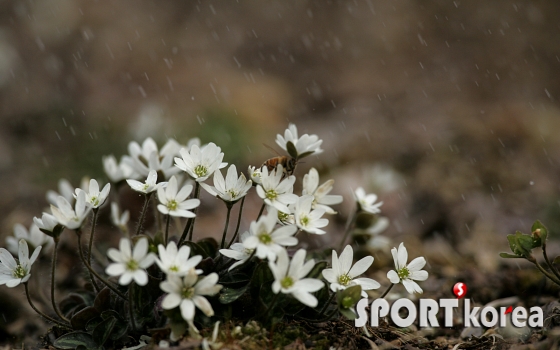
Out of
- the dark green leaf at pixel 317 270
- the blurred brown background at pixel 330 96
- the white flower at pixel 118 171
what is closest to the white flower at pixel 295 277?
the dark green leaf at pixel 317 270

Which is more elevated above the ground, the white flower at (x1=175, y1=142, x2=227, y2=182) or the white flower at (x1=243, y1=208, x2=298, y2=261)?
the white flower at (x1=175, y1=142, x2=227, y2=182)

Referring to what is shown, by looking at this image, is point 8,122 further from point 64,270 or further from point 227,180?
point 227,180

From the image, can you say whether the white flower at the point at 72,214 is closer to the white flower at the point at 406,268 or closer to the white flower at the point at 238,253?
the white flower at the point at 238,253

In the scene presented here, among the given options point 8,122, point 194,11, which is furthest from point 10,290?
point 194,11

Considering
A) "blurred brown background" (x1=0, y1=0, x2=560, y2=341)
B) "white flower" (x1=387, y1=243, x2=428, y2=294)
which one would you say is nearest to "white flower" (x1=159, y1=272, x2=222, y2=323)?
"white flower" (x1=387, y1=243, x2=428, y2=294)

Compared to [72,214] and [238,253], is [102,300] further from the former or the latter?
[238,253]

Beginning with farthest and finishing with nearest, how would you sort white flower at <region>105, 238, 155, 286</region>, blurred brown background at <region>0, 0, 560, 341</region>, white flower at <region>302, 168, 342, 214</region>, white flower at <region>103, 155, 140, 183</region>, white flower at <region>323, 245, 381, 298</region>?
1. blurred brown background at <region>0, 0, 560, 341</region>
2. white flower at <region>103, 155, 140, 183</region>
3. white flower at <region>302, 168, 342, 214</region>
4. white flower at <region>323, 245, 381, 298</region>
5. white flower at <region>105, 238, 155, 286</region>

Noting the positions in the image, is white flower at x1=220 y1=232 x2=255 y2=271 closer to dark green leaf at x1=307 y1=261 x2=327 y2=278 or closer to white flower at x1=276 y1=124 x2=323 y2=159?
dark green leaf at x1=307 y1=261 x2=327 y2=278
